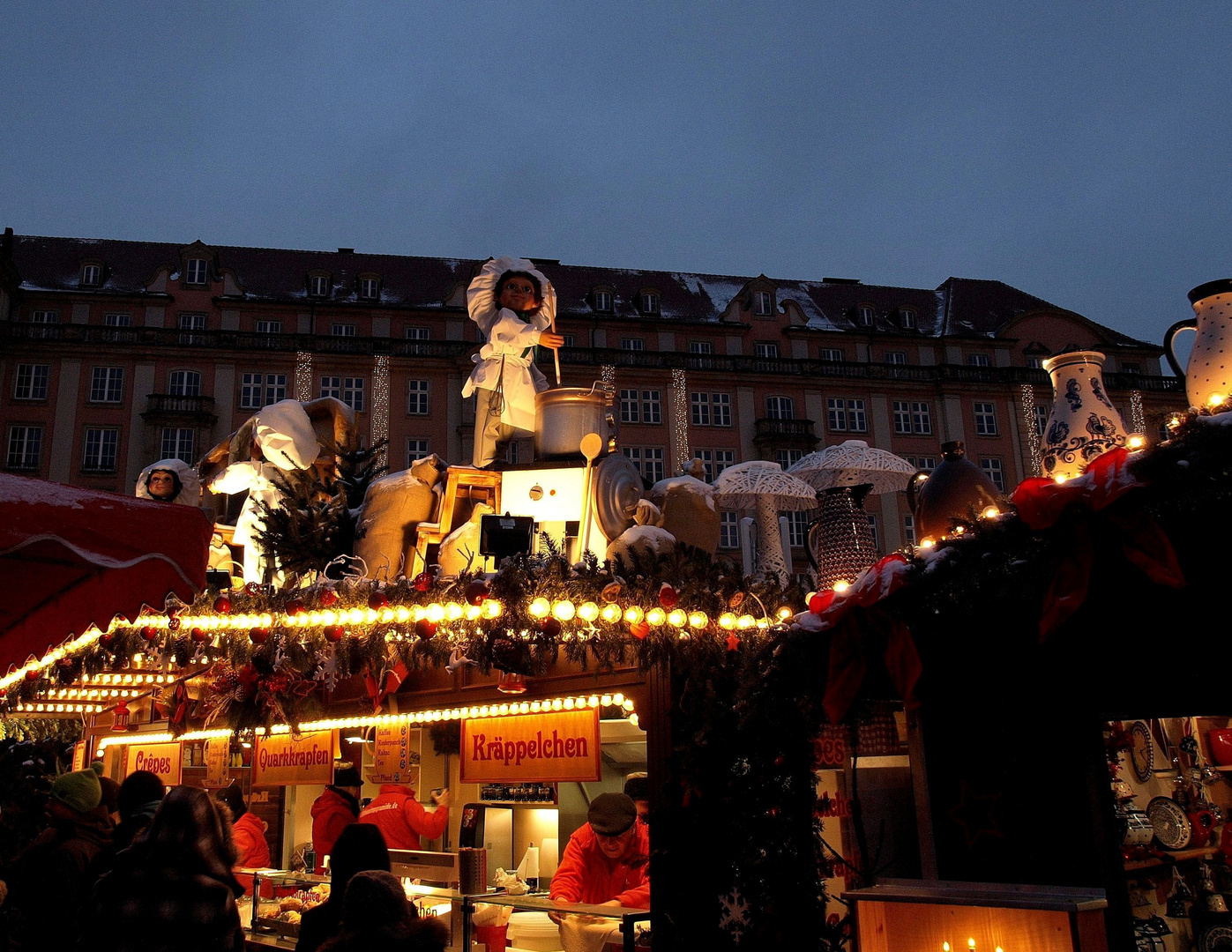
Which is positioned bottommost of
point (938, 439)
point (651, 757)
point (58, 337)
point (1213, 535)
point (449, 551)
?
point (651, 757)

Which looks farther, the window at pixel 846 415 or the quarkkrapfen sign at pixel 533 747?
the window at pixel 846 415

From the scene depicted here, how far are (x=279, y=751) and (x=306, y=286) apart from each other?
108 ft

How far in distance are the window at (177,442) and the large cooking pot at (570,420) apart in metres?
29.6

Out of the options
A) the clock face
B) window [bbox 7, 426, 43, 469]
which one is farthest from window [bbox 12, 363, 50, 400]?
the clock face

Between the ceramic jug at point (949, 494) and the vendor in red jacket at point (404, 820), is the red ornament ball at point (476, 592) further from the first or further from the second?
the vendor in red jacket at point (404, 820)

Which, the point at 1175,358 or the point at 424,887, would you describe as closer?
the point at 1175,358

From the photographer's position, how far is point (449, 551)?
8.80 metres

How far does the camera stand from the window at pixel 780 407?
39.3 meters

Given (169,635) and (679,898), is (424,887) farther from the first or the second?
(169,635)

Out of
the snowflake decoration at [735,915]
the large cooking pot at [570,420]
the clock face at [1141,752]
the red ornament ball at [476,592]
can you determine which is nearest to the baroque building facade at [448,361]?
the large cooking pot at [570,420]

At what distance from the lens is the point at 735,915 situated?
5977mm

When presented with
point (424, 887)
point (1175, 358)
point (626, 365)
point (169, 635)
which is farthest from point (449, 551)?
point (626, 365)

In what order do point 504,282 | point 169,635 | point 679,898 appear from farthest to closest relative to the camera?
point 504,282 < point 169,635 < point 679,898

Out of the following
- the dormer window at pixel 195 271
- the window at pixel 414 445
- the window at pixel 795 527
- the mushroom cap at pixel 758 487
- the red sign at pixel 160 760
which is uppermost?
the dormer window at pixel 195 271
